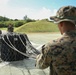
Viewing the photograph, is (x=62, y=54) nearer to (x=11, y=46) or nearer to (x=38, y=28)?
(x=11, y=46)

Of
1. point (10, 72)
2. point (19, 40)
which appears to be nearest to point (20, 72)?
point (10, 72)

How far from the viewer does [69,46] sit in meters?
3.02

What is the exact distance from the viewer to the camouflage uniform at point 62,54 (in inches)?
119

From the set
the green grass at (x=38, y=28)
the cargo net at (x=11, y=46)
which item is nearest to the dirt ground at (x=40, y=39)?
the cargo net at (x=11, y=46)

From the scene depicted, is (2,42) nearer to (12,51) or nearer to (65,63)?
(12,51)

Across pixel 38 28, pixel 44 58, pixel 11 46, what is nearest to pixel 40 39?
pixel 11 46

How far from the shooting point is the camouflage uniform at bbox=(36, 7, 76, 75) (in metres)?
3.03

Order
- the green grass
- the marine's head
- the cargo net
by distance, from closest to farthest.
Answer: the marine's head
the cargo net
the green grass

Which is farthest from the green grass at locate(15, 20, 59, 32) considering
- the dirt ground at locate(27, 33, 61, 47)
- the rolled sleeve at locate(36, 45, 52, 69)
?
the rolled sleeve at locate(36, 45, 52, 69)

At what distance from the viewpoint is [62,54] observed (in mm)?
3061

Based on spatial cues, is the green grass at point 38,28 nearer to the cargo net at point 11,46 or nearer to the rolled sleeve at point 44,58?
the cargo net at point 11,46

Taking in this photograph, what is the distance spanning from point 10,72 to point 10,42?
1.70 meters

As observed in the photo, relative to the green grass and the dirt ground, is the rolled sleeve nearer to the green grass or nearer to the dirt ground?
the dirt ground

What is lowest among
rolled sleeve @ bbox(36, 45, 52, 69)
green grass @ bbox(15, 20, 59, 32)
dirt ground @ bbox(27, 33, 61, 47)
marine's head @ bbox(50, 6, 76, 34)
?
green grass @ bbox(15, 20, 59, 32)
